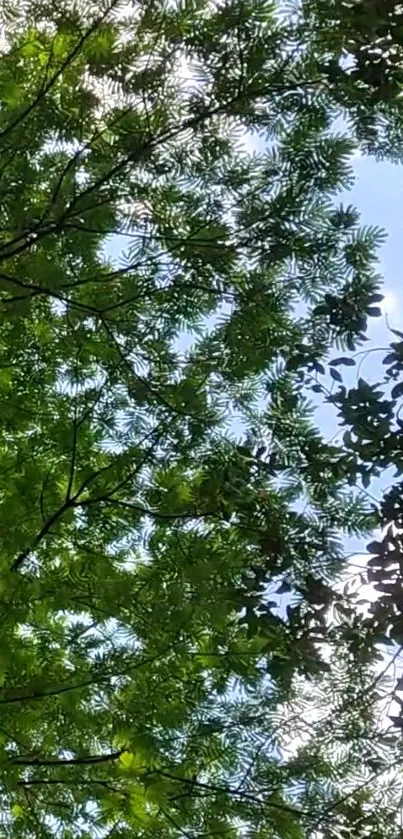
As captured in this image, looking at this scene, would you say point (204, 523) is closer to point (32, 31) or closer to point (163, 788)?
point (163, 788)

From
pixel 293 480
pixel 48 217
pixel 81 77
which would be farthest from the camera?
pixel 293 480

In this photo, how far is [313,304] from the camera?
10.1 ft

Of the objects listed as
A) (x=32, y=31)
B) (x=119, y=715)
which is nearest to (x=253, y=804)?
Answer: (x=119, y=715)

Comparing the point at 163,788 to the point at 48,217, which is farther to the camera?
the point at 163,788

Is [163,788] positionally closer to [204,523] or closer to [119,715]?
[119,715]

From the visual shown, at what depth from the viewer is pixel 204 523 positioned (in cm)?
317

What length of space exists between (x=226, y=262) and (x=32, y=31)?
97 cm

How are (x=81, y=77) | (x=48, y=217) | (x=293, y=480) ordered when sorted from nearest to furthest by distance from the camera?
(x=48, y=217) → (x=81, y=77) → (x=293, y=480)

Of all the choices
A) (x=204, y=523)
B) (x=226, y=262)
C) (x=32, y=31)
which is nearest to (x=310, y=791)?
(x=204, y=523)

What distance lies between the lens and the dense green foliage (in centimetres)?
268

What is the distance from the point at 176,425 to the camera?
316 centimetres

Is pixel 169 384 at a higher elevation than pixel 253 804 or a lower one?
higher

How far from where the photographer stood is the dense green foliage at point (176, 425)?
2678mm

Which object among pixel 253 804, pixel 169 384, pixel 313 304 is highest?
pixel 313 304
